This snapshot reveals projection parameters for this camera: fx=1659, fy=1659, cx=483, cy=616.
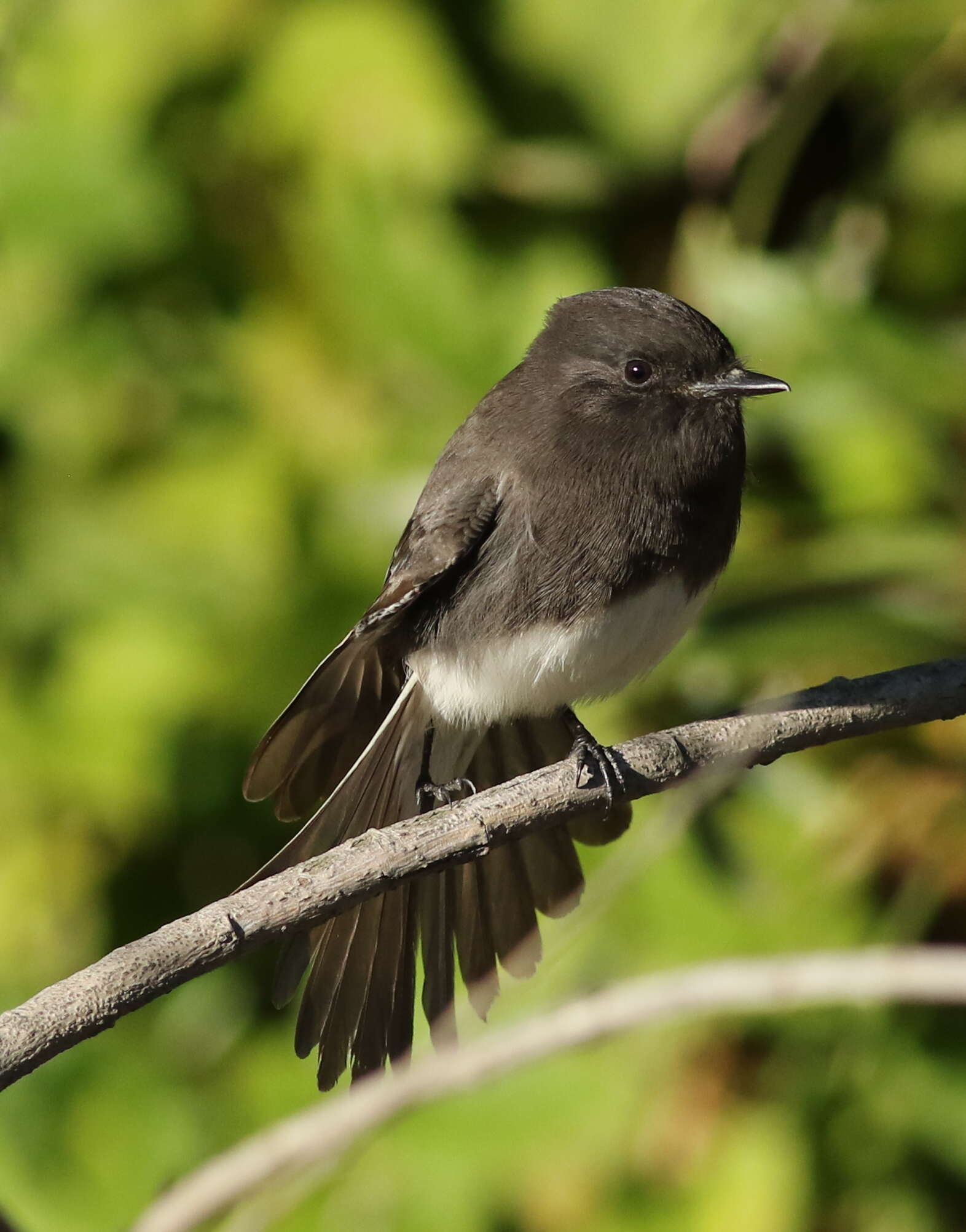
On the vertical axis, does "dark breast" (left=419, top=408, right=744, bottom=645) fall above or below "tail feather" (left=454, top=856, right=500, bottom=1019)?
above

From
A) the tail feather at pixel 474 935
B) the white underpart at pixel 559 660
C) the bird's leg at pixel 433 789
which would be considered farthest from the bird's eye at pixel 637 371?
the tail feather at pixel 474 935

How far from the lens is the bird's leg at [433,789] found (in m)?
3.59

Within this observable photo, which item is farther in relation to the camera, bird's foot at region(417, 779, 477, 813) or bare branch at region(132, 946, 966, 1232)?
bird's foot at region(417, 779, 477, 813)

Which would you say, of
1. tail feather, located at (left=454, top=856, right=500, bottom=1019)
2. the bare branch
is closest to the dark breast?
tail feather, located at (left=454, top=856, right=500, bottom=1019)

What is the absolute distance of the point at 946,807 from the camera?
3676 millimetres

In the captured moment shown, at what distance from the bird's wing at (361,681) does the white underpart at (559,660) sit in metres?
0.12

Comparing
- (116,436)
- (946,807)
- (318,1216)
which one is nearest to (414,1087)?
(318,1216)

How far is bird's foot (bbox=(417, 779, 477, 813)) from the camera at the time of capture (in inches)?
141

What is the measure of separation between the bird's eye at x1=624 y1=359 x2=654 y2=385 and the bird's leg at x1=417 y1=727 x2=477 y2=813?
89 cm

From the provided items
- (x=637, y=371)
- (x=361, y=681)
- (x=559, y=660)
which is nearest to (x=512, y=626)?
(x=559, y=660)

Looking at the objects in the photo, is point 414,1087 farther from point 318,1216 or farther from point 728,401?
point 728,401

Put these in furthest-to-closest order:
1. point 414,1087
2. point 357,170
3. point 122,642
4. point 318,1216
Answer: point 357,170 → point 122,642 → point 318,1216 → point 414,1087

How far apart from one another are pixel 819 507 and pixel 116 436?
74.6 inches

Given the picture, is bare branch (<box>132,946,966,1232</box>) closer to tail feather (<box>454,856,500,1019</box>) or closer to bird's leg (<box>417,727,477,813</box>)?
tail feather (<box>454,856,500,1019</box>)
